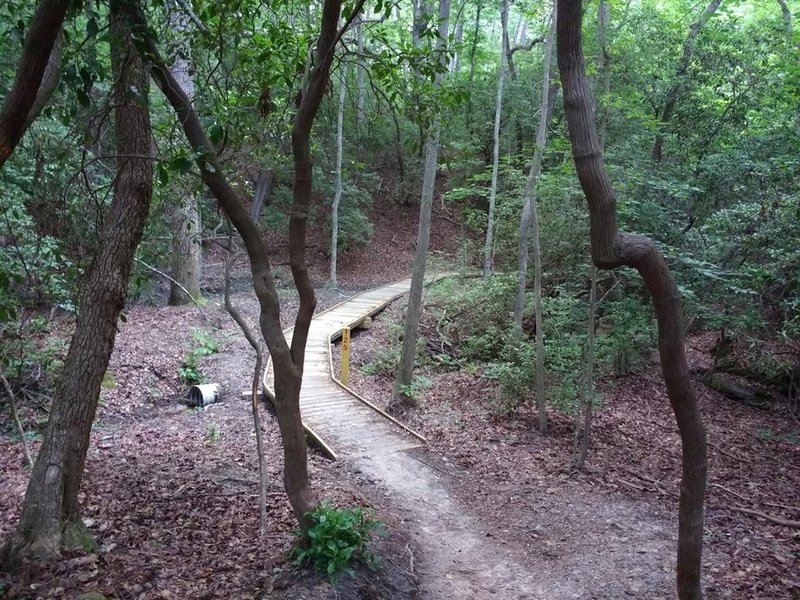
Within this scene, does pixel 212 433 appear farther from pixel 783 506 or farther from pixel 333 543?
pixel 783 506

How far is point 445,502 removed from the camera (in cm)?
717

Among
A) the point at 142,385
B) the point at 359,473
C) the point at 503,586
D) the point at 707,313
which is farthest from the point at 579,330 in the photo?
the point at 142,385

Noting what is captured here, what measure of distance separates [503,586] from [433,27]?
16.6 ft

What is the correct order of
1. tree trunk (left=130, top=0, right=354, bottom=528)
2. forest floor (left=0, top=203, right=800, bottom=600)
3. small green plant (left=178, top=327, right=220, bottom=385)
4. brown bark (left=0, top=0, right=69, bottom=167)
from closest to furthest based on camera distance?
brown bark (left=0, top=0, right=69, bottom=167) → tree trunk (left=130, top=0, right=354, bottom=528) → forest floor (left=0, top=203, right=800, bottom=600) → small green plant (left=178, top=327, right=220, bottom=385)

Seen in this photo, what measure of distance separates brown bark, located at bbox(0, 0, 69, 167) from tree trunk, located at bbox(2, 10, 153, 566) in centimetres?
166

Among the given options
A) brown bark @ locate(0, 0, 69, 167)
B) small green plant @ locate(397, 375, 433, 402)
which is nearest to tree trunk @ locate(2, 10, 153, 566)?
brown bark @ locate(0, 0, 69, 167)

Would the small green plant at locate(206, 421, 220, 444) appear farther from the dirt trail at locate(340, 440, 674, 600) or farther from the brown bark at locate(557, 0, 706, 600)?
the brown bark at locate(557, 0, 706, 600)

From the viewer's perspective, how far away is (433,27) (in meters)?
4.50

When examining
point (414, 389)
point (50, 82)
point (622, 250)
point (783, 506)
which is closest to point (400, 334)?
point (414, 389)

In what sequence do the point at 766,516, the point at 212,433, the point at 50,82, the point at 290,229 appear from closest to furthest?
the point at 50,82 → the point at 290,229 → the point at 766,516 → the point at 212,433

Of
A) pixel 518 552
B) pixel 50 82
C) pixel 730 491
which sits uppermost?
pixel 50 82

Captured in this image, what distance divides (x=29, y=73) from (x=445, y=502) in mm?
6209

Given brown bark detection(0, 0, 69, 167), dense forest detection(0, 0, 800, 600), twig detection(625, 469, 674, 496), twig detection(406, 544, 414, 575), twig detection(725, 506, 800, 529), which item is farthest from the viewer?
twig detection(625, 469, 674, 496)

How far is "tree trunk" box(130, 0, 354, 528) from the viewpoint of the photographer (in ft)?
13.4
